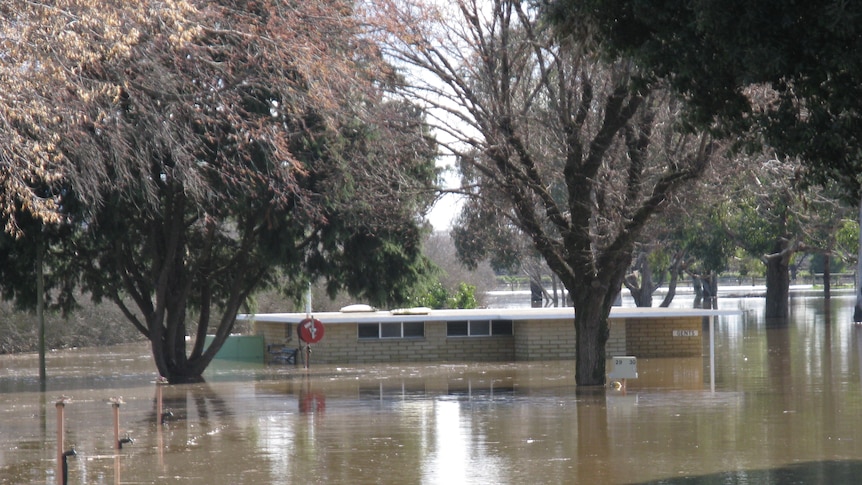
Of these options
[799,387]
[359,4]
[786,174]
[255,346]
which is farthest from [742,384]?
[255,346]

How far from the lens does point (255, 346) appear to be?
36.5m

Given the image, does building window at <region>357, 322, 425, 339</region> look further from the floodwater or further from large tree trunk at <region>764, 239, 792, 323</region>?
large tree trunk at <region>764, 239, 792, 323</region>

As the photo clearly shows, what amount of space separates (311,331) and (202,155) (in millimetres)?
6946

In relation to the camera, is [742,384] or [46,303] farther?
[46,303]

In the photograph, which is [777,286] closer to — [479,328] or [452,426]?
[479,328]

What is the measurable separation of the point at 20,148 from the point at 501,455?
654 cm

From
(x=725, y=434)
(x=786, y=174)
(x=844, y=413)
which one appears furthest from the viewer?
(x=786, y=174)

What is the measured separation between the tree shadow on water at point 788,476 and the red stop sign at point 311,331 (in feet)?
54.1

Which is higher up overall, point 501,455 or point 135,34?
point 135,34

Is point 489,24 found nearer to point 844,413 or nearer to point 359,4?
point 359,4

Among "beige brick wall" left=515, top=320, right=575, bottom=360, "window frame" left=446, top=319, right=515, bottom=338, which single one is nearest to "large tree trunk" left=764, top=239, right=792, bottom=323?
"beige brick wall" left=515, top=320, right=575, bottom=360

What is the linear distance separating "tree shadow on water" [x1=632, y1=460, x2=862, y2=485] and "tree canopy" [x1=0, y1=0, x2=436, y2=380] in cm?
735

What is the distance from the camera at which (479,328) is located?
111 ft

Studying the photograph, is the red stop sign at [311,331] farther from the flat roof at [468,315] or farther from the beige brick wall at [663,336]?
the beige brick wall at [663,336]
